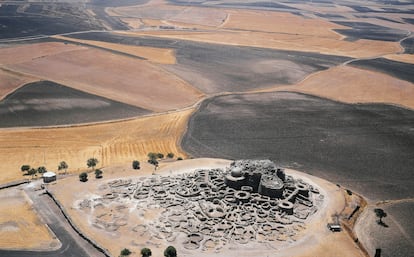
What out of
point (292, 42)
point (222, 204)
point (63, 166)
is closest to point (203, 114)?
point (63, 166)

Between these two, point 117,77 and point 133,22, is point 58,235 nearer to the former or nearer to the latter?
point 117,77

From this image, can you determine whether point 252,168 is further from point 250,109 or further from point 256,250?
point 250,109

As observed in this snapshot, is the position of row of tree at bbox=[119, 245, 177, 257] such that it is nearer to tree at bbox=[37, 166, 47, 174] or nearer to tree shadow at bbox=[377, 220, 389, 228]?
tree at bbox=[37, 166, 47, 174]

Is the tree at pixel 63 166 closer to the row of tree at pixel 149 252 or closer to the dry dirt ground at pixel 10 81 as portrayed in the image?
the row of tree at pixel 149 252

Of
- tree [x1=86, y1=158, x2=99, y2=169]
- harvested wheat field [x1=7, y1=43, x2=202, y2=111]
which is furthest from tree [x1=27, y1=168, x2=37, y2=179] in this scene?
harvested wheat field [x1=7, y1=43, x2=202, y2=111]

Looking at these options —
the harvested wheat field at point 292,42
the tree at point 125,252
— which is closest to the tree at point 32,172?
the tree at point 125,252

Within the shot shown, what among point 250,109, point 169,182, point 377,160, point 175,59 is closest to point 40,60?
point 175,59
